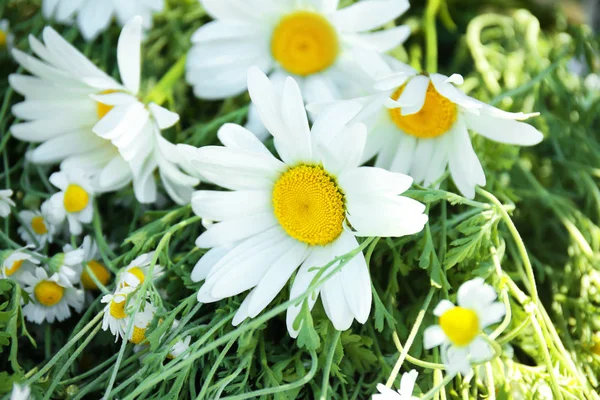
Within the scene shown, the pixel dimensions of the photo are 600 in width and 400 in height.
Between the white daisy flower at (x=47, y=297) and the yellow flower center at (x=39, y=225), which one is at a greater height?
the yellow flower center at (x=39, y=225)

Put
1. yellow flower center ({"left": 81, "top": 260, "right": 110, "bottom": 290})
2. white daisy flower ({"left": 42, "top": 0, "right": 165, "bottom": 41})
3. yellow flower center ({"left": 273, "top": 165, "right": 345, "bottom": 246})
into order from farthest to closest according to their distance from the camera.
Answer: white daisy flower ({"left": 42, "top": 0, "right": 165, "bottom": 41}), yellow flower center ({"left": 81, "top": 260, "right": 110, "bottom": 290}), yellow flower center ({"left": 273, "top": 165, "right": 345, "bottom": 246})

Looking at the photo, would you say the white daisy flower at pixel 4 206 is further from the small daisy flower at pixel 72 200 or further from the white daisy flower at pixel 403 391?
the white daisy flower at pixel 403 391

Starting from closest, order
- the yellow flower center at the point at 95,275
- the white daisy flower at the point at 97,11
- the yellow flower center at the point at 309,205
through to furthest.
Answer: the yellow flower center at the point at 309,205 → the yellow flower center at the point at 95,275 → the white daisy flower at the point at 97,11

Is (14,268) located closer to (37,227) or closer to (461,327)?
(37,227)

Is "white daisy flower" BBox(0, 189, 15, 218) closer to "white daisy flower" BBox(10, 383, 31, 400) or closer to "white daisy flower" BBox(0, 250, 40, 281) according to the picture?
"white daisy flower" BBox(0, 250, 40, 281)

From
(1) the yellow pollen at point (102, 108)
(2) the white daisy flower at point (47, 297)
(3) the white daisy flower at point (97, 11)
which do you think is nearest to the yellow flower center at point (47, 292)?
(2) the white daisy flower at point (47, 297)

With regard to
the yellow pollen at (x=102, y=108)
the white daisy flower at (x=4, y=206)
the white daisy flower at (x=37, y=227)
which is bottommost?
the white daisy flower at (x=37, y=227)

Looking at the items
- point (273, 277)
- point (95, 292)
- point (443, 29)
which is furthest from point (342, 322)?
point (443, 29)

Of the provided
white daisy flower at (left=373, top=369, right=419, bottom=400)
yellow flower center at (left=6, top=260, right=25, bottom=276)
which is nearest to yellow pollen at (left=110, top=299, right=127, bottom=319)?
yellow flower center at (left=6, top=260, right=25, bottom=276)
